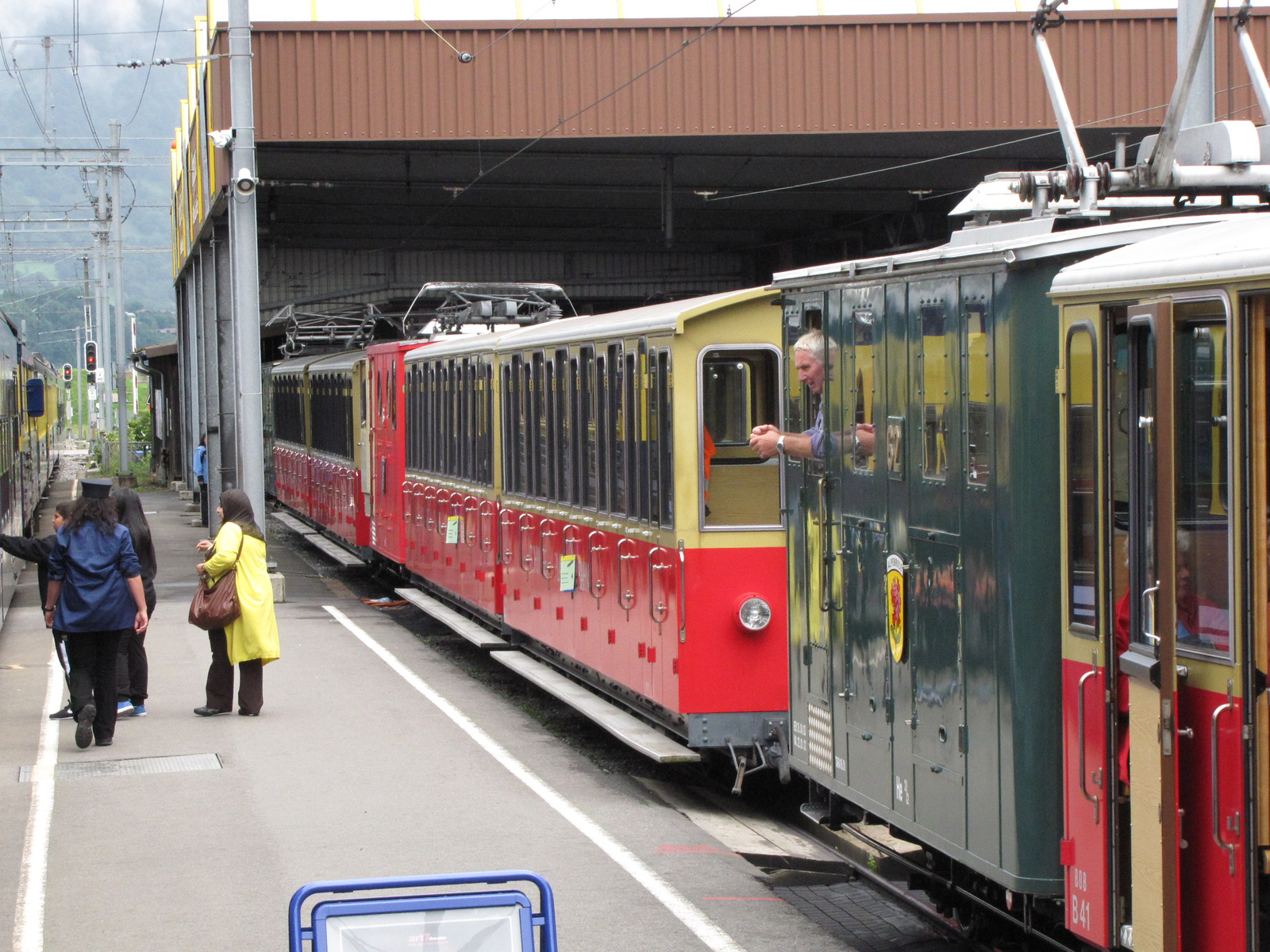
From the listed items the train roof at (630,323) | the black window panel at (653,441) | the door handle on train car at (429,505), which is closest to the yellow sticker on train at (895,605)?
the train roof at (630,323)

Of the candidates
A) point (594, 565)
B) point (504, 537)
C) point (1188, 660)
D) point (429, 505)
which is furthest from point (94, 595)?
point (1188, 660)

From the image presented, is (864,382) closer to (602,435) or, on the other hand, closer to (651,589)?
(651,589)

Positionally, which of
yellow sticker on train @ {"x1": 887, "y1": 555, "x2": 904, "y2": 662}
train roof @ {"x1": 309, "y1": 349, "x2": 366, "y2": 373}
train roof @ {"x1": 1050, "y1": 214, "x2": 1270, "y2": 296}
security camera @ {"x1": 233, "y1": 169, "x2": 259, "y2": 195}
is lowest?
yellow sticker on train @ {"x1": 887, "y1": 555, "x2": 904, "y2": 662}

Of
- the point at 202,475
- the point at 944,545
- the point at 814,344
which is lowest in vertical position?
the point at 202,475

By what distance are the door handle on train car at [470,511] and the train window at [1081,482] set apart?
389 inches

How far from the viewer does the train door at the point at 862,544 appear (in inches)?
251

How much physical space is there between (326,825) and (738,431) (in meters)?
3.13

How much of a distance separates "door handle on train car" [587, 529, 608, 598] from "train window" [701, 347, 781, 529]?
1416 millimetres

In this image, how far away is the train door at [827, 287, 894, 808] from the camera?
251 inches

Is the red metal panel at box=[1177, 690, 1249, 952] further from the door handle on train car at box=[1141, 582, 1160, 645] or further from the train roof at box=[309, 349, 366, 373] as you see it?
the train roof at box=[309, 349, 366, 373]

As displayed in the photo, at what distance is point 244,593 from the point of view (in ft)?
37.5

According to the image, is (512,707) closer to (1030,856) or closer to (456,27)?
(1030,856)

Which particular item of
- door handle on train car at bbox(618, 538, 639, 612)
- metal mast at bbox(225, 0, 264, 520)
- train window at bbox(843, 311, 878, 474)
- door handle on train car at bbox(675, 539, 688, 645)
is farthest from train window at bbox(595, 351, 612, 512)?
metal mast at bbox(225, 0, 264, 520)

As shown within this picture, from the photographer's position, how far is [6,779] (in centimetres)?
986
